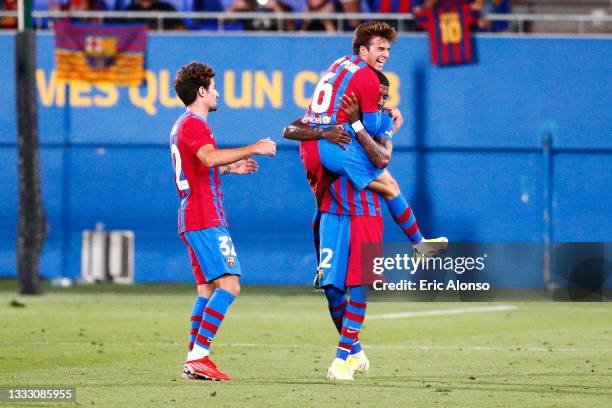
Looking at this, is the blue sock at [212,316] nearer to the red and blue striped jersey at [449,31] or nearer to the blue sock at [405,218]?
the blue sock at [405,218]

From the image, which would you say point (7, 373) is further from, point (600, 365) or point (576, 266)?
point (576, 266)

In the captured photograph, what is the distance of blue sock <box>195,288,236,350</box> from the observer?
29.9 feet

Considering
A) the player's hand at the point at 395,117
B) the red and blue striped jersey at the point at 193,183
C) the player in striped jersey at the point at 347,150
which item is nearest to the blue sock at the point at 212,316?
the red and blue striped jersey at the point at 193,183

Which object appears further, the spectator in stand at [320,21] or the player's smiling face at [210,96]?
the spectator in stand at [320,21]

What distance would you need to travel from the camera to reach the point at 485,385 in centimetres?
905

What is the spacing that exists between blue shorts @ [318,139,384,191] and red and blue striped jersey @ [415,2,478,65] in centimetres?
1096

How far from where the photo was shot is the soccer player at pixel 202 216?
30.0ft

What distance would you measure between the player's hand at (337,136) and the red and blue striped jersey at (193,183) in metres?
0.75

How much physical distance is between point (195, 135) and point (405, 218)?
165 cm

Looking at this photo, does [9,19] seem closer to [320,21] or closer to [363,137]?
[320,21]

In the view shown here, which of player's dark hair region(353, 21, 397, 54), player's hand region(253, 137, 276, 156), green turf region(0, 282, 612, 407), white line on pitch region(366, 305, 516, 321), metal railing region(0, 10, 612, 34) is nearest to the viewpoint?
green turf region(0, 282, 612, 407)

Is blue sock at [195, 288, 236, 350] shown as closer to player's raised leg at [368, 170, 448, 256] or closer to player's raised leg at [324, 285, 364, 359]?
player's raised leg at [324, 285, 364, 359]

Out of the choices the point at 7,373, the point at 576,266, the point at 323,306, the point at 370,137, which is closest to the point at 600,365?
the point at 370,137

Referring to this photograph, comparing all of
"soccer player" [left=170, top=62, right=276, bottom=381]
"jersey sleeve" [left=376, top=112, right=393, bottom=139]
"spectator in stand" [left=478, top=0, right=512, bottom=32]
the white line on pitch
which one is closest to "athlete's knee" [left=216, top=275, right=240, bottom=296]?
"soccer player" [left=170, top=62, right=276, bottom=381]
